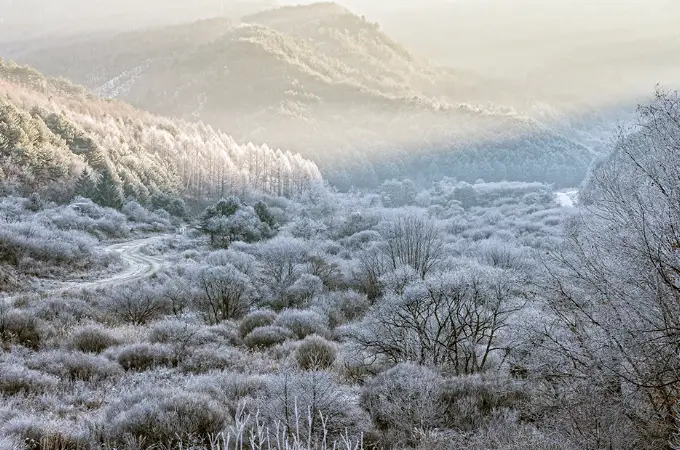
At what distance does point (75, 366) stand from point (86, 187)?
55114 millimetres

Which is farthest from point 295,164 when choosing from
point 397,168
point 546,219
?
point 546,219

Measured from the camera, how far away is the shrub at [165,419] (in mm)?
7301

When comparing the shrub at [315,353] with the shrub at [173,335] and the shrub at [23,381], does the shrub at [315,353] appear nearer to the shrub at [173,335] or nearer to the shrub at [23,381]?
the shrub at [173,335]

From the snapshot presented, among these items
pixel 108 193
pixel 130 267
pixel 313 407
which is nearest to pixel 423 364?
pixel 313 407

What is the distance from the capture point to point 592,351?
374 inches

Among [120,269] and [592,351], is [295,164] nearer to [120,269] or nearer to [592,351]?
[120,269]

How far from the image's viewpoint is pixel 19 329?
14.9 meters

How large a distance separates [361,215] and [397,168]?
99274 millimetres

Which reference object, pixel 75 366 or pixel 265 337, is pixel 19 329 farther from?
pixel 265 337

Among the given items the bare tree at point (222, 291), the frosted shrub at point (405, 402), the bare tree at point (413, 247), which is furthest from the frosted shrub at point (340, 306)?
the frosted shrub at point (405, 402)

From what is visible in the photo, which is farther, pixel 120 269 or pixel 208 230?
pixel 208 230

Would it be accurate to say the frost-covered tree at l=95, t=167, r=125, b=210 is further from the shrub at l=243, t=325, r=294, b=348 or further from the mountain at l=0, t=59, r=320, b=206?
the shrub at l=243, t=325, r=294, b=348

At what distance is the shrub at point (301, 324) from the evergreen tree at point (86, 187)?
4909cm

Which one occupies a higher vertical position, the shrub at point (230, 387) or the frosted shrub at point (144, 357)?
the shrub at point (230, 387)
